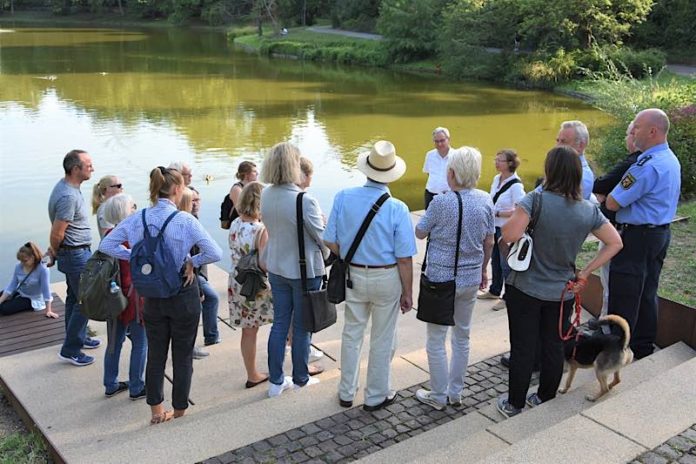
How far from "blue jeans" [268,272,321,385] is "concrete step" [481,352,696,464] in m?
1.76

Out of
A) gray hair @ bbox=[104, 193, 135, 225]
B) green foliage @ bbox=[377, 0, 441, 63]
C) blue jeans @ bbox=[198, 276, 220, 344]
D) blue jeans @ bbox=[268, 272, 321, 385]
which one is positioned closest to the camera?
blue jeans @ bbox=[268, 272, 321, 385]

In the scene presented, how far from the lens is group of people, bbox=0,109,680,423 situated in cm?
376

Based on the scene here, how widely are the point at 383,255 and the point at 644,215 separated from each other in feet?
6.07

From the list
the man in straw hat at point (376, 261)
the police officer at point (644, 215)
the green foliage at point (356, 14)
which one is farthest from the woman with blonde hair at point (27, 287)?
the green foliage at point (356, 14)

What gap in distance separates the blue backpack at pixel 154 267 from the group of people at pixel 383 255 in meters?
0.06

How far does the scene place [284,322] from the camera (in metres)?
4.48

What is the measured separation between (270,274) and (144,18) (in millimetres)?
74604

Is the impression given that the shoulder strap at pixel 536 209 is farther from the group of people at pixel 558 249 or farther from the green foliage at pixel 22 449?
the green foliage at pixel 22 449

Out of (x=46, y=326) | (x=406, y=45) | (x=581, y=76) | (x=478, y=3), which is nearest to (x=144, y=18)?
(x=406, y=45)

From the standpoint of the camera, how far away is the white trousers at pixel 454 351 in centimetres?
410

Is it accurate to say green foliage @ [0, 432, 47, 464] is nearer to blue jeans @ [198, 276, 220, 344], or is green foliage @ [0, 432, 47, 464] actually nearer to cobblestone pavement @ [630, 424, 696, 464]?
blue jeans @ [198, 276, 220, 344]

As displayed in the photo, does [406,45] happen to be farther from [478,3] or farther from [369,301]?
[369,301]

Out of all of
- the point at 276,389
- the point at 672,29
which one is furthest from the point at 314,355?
the point at 672,29

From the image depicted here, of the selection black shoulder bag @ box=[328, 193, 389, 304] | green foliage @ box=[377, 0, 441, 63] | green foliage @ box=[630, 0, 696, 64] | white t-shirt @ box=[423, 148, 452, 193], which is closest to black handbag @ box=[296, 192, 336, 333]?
black shoulder bag @ box=[328, 193, 389, 304]
